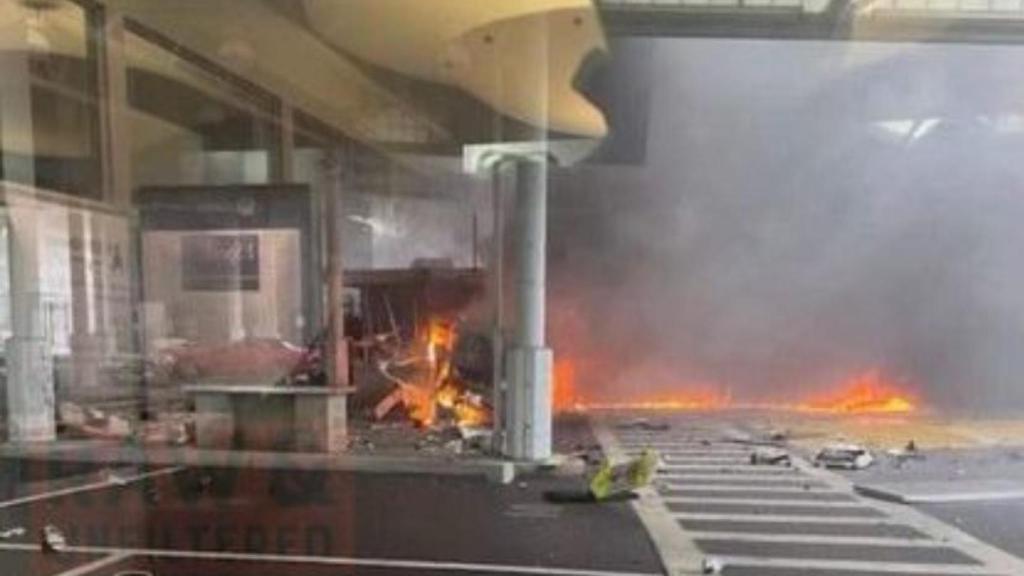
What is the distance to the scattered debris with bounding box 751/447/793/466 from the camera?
10.6 m

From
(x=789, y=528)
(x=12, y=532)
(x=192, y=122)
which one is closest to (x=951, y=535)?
(x=789, y=528)

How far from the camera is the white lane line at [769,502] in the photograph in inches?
327

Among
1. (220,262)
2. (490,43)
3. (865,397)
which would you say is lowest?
(865,397)

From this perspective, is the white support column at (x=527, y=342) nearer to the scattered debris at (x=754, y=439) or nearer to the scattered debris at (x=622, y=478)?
the scattered debris at (x=622, y=478)

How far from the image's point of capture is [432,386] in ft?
45.4

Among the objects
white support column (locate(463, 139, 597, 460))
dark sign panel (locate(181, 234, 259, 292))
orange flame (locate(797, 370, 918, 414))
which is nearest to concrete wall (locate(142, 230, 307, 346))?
dark sign panel (locate(181, 234, 259, 292))

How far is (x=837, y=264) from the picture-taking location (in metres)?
18.5

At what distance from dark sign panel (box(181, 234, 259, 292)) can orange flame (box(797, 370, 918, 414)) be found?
10857 millimetres

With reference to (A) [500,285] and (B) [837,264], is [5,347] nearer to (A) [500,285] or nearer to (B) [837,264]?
(A) [500,285]

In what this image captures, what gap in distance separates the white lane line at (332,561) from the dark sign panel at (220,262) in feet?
24.7

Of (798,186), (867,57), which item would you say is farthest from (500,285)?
(798,186)

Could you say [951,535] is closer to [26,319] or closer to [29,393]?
[29,393]

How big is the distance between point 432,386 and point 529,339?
14.8ft

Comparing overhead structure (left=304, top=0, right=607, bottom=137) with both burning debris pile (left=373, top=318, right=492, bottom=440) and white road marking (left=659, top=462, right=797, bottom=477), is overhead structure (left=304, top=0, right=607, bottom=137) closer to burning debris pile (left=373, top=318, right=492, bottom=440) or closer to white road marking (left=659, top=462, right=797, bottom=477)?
white road marking (left=659, top=462, right=797, bottom=477)
